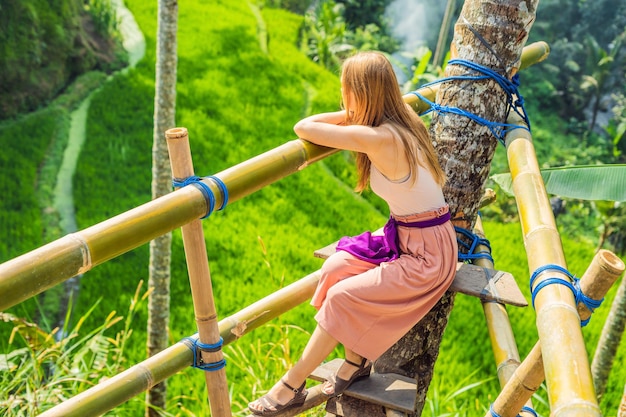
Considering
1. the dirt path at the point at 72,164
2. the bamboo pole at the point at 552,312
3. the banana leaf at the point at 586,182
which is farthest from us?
the dirt path at the point at 72,164

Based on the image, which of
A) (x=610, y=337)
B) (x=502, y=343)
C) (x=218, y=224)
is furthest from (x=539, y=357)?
(x=218, y=224)

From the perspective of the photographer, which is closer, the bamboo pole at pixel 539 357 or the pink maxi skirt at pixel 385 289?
the bamboo pole at pixel 539 357

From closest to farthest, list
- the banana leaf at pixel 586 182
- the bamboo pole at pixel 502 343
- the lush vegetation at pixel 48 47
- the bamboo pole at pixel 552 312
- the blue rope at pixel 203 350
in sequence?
1. the bamboo pole at pixel 552 312
2. the blue rope at pixel 203 350
3. the bamboo pole at pixel 502 343
4. the banana leaf at pixel 586 182
5. the lush vegetation at pixel 48 47

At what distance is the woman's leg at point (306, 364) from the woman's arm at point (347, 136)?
1.55 feet

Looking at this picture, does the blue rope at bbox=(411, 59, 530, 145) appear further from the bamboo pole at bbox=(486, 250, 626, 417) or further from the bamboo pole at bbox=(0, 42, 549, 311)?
the bamboo pole at bbox=(486, 250, 626, 417)

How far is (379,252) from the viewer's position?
→ 1799mm

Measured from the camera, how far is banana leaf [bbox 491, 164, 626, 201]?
7.89 ft

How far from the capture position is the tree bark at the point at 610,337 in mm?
3346

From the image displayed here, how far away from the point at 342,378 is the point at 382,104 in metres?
0.71

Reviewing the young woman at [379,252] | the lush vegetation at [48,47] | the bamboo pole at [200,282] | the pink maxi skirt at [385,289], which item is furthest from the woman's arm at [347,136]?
the lush vegetation at [48,47]

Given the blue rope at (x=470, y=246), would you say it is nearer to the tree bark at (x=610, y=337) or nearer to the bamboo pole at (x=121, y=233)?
the bamboo pole at (x=121, y=233)

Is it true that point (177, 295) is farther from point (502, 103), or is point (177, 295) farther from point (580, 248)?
point (580, 248)

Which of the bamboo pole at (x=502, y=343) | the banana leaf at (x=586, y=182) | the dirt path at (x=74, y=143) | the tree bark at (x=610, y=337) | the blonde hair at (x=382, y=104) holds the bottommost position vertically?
the tree bark at (x=610, y=337)

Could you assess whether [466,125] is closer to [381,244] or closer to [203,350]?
[381,244]
